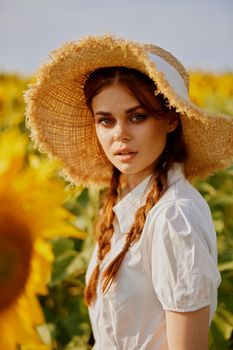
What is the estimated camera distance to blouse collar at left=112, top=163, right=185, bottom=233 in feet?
5.46

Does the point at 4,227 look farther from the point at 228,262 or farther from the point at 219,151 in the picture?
the point at 228,262

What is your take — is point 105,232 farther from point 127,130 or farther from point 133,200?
point 127,130

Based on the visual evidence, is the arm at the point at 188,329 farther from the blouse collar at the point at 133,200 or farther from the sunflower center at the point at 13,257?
the sunflower center at the point at 13,257

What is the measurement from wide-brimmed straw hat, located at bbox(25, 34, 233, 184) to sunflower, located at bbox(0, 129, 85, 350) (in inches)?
27.4

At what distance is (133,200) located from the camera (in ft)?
5.61

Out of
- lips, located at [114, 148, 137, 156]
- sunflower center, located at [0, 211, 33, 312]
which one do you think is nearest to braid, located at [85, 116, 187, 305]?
lips, located at [114, 148, 137, 156]

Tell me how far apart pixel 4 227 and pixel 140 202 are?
35.2 inches

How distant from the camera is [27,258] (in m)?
0.87

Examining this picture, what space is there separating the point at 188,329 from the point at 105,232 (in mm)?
443

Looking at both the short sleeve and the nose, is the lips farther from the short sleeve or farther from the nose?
the short sleeve

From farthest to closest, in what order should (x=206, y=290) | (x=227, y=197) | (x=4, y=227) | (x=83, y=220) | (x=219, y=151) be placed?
(x=227, y=197)
(x=83, y=220)
(x=219, y=151)
(x=206, y=290)
(x=4, y=227)

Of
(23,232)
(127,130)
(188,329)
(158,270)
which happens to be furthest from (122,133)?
(23,232)

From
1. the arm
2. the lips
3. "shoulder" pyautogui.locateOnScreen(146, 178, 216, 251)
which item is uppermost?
the lips

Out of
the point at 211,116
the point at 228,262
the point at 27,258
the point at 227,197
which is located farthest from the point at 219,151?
the point at 227,197
